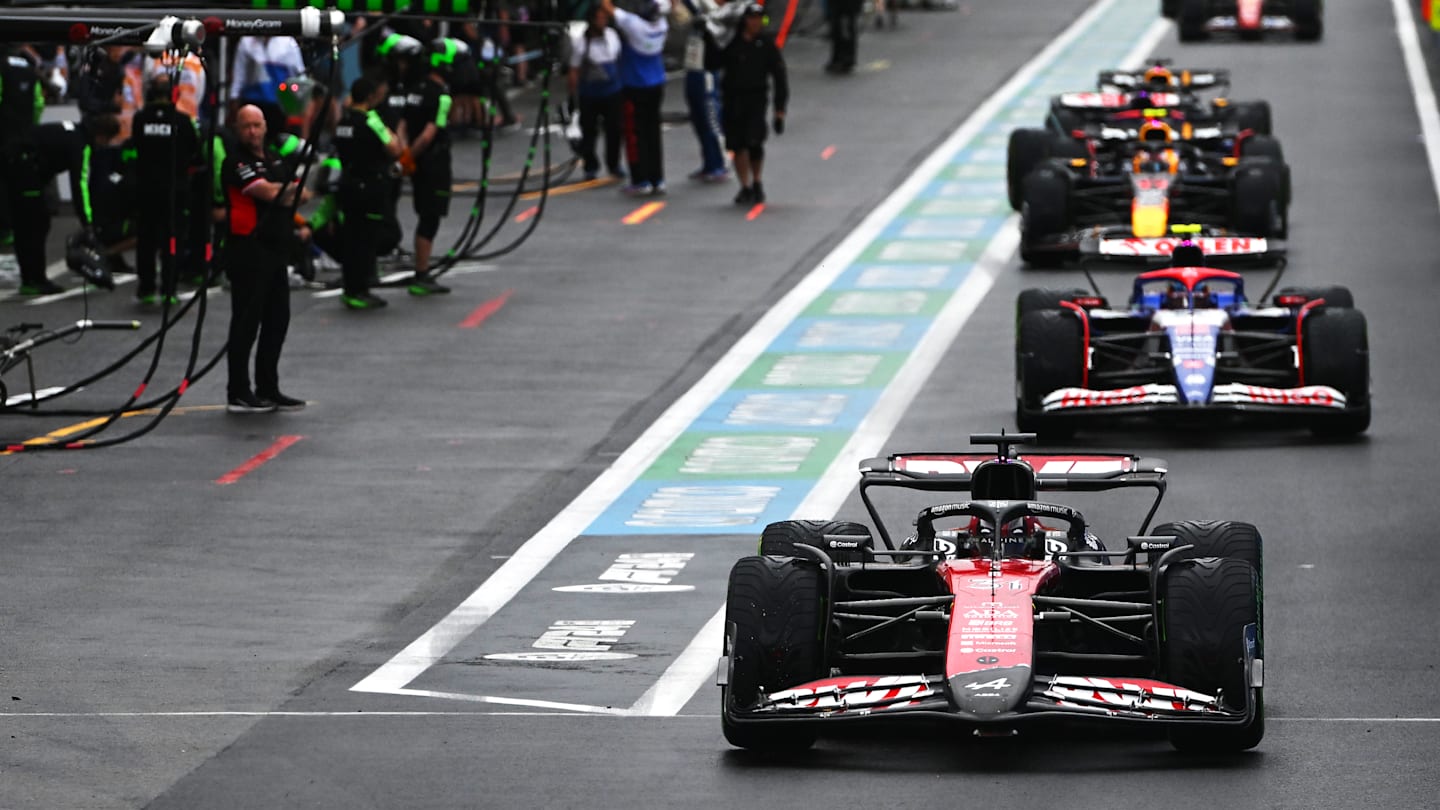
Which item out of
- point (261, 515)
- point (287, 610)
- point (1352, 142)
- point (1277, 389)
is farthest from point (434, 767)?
point (1352, 142)

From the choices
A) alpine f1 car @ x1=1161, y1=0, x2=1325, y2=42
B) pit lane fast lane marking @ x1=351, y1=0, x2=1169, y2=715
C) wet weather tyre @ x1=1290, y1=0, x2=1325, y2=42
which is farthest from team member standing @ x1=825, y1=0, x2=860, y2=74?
wet weather tyre @ x1=1290, y1=0, x2=1325, y2=42

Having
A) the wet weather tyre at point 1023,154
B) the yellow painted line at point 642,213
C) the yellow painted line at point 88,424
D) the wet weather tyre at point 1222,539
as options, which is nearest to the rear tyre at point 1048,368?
the wet weather tyre at point 1222,539

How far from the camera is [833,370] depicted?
20953 millimetres

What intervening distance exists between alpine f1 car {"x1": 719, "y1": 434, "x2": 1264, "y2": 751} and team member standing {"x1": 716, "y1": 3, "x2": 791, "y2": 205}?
17506 millimetres

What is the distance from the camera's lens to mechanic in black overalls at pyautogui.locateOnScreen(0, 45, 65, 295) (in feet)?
78.9

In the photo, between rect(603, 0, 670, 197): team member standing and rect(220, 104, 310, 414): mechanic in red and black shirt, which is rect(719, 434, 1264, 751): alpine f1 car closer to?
rect(220, 104, 310, 414): mechanic in red and black shirt

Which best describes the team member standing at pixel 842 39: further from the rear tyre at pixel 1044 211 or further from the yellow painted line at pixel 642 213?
the rear tyre at pixel 1044 211

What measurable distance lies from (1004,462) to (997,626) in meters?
1.32

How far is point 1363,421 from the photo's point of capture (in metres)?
17.5

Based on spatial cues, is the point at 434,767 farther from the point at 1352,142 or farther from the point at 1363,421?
the point at 1352,142

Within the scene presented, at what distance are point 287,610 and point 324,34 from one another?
196 inches

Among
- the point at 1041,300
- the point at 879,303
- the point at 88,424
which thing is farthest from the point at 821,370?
the point at 88,424

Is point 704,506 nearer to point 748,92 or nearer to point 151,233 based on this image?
point 151,233

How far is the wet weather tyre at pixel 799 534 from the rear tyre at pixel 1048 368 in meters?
5.98
